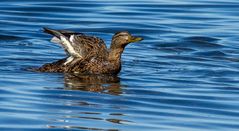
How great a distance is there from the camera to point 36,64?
16.1 m

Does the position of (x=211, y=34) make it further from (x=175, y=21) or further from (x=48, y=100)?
(x=48, y=100)

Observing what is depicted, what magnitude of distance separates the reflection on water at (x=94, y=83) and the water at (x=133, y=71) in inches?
0.6

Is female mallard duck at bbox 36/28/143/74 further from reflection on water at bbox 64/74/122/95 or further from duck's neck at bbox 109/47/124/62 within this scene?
A: reflection on water at bbox 64/74/122/95

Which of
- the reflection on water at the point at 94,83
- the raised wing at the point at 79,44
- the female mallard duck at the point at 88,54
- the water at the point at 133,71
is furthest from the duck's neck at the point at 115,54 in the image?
the reflection on water at the point at 94,83

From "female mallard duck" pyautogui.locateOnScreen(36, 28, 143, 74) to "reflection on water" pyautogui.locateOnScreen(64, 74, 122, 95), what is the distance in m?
0.23

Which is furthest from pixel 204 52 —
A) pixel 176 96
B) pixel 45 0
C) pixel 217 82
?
pixel 45 0

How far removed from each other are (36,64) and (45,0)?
9217 millimetres

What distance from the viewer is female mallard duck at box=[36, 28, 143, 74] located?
15602 mm

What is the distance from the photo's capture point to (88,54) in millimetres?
15922

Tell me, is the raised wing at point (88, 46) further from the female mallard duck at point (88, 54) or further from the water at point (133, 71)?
the water at point (133, 71)

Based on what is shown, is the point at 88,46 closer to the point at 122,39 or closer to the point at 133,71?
the point at 122,39

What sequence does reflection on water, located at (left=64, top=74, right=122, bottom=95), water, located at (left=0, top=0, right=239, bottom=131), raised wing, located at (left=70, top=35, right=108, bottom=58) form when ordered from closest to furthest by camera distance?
water, located at (left=0, top=0, right=239, bottom=131) < reflection on water, located at (left=64, top=74, right=122, bottom=95) < raised wing, located at (left=70, top=35, right=108, bottom=58)

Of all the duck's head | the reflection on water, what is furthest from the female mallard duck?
the reflection on water

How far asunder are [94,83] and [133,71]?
1.31 metres
